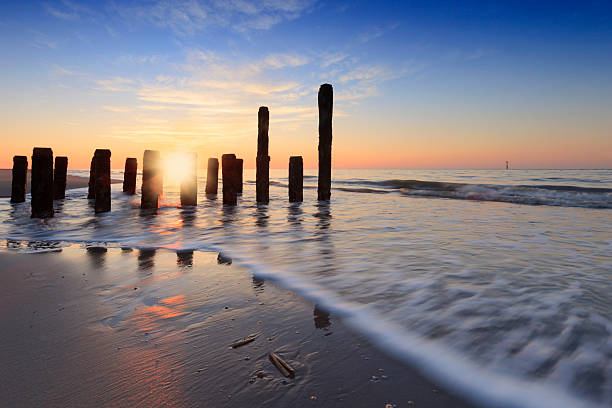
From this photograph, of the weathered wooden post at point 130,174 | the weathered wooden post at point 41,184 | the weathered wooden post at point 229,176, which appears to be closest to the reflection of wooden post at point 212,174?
the weathered wooden post at point 130,174

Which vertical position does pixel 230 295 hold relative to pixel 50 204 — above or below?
below

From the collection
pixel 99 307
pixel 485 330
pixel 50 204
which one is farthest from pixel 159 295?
pixel 50 204

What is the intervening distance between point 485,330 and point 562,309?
922 millimetres

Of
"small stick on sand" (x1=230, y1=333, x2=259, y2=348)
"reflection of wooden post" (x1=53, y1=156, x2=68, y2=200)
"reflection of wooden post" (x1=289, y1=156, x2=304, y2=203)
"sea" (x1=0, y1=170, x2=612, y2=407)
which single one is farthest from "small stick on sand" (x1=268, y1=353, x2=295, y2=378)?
"reflection of wooden post" (x1=53, y1=156, x2=68, y2=200)

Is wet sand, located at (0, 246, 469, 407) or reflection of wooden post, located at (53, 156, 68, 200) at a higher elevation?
reflection of wooden post, located at (53, 156, 68, 200)

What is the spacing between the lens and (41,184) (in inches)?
297

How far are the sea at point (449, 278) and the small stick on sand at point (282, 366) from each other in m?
0.71

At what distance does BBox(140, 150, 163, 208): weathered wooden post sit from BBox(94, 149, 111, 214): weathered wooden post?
854mm

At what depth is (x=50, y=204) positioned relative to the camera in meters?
7.61

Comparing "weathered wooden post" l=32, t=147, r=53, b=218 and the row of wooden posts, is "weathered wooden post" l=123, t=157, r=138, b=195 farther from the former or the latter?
"weathered wooden post" l=32, t=147, r=53, b=218

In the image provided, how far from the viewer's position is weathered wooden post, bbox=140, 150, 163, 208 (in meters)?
→ 9.01

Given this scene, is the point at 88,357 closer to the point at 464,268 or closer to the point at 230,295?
the point at 230,295

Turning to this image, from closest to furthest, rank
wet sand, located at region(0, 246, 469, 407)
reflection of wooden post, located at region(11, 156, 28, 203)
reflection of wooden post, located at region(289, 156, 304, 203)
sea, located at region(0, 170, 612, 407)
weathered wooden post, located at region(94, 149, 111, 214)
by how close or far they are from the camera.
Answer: wet sand, located at region(0, 246, 469, 407)
sea, located at region(0, 170, 612, 407)
weathered wooden post, located at region(94, 149, 111, 214)
reflection of wooden post, located at region(11, 156, 28, 203)
reflection of wooden post, located at region(289, 156, 304, 203)

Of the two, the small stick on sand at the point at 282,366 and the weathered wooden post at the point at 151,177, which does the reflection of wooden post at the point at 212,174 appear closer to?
the weathered wooden post at the point at 151,177
